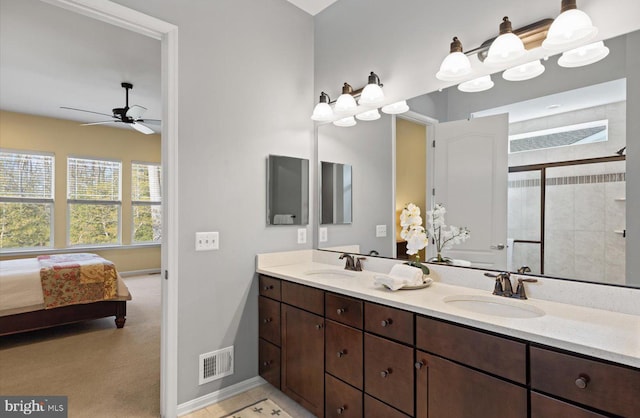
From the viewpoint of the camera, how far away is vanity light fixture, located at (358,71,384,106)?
88.3 inches

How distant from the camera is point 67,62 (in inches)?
140

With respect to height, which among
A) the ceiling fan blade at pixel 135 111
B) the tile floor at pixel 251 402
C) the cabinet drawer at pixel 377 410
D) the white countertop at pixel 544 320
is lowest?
the tile floor at pixel 251 402

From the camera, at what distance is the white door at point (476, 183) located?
172 cm

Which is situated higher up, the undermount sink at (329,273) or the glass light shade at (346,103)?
the glass light shade at (346,103)

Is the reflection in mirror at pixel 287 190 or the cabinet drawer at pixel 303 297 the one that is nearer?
the cabinet drawer at pixel 303 297

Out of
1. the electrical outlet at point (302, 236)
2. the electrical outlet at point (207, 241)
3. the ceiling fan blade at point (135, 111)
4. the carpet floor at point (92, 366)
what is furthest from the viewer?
the ceiling fan blade at point (135, 111)

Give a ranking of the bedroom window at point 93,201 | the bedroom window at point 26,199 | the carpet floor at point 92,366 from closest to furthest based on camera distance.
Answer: the carpet floor at point 92,366 → the bedroom window at point 26,199 → the bedroom window at point 93,201

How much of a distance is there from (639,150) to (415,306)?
1085 millimetres

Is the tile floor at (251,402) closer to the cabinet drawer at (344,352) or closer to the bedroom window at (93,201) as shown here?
the cabinet drawer at (344,352)

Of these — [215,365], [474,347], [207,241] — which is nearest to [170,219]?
[207,241]

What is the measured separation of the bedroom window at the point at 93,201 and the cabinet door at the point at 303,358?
5.52 m

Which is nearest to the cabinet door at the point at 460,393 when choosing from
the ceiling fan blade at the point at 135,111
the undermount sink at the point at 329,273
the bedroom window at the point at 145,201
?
the undermount sink at the point at 329,273

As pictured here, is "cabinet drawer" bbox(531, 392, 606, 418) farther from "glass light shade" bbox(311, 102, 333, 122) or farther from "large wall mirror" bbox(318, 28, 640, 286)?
"glass light shade" bbox(311, 102, 333, 122)

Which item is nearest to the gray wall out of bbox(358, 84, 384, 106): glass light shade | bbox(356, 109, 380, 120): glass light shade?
bbox(356, 109, 380, 120): glass light shade
